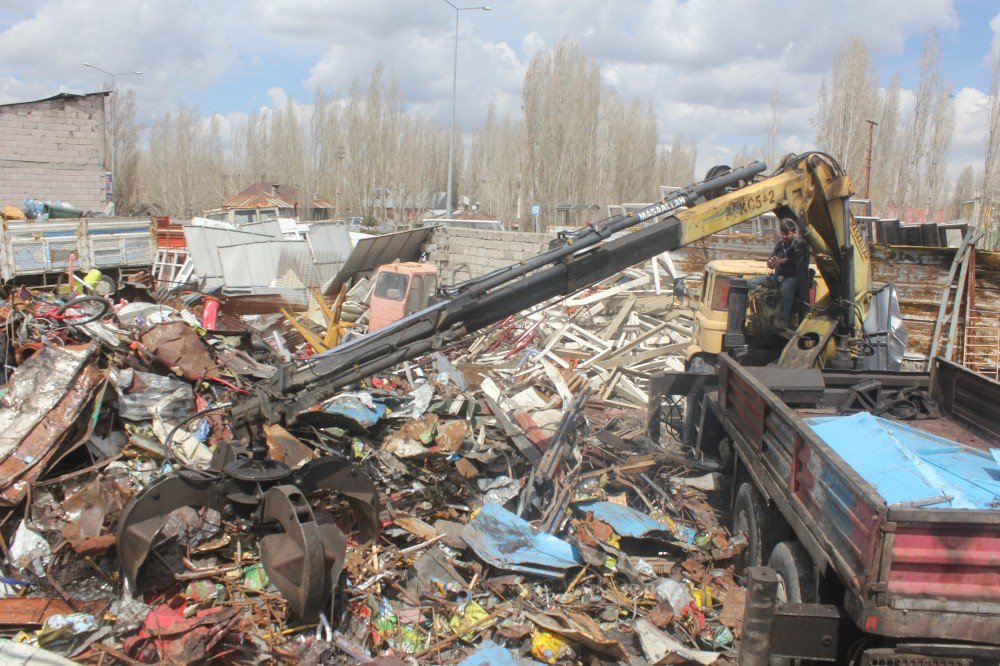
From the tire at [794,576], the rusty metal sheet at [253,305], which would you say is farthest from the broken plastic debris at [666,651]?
the rusty metal sheet at [253,305]

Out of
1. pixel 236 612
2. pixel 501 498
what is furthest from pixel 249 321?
pixel 236 612

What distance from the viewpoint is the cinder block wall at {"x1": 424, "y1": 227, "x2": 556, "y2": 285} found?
Result: 18781 mm

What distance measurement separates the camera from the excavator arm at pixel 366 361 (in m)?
4.81

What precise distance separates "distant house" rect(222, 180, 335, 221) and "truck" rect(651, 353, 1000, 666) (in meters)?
36.9

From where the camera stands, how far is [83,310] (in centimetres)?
934

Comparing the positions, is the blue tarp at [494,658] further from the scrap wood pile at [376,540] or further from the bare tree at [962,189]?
the bare tree at [962,189]

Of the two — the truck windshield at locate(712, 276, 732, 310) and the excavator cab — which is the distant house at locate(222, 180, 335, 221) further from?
the truck windshield at locate(712, 276, 732, 310)

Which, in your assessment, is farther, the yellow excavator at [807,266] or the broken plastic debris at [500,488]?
the broken plastic debris at [500,488]

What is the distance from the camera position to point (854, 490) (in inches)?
136

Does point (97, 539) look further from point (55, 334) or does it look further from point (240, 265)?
point (240, 265)

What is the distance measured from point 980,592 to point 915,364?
1054cm

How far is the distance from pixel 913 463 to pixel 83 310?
9345 millimetres

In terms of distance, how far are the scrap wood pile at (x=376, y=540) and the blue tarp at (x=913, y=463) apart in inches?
53.1

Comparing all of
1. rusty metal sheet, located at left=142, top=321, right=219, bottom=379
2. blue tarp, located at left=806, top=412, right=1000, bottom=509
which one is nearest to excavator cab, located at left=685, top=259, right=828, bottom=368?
blue tarp, located at left=806, top=412, right=1000, bottom=509
